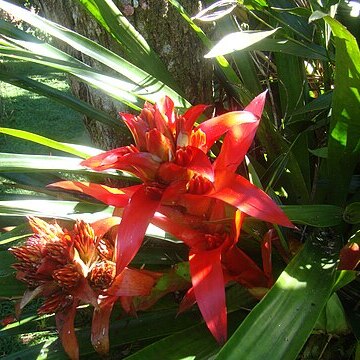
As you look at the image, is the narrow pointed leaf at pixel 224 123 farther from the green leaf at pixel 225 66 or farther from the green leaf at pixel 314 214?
the green leaf at pixel 225 66

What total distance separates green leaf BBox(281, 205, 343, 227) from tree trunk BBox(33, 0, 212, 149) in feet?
2.03

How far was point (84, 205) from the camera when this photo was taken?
1.20m

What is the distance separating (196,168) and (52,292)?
342mm

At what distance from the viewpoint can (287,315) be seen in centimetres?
89

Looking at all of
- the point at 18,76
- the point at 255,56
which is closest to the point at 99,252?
the point at 18,76

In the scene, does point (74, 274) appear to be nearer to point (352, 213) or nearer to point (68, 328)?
point (68, 328)

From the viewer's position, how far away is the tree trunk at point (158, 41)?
5.22 ft

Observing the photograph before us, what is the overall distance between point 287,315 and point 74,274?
35cm

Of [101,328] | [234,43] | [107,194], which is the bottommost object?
[101,328]

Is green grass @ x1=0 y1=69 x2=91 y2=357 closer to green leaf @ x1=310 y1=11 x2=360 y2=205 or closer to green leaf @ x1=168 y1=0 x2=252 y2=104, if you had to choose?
green leaf @ x1=168 y1=0 x2=252 y2=104

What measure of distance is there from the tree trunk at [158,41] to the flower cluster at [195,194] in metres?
0.58

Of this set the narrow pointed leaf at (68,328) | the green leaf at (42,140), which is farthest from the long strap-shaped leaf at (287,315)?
the green leaf at (42,140)

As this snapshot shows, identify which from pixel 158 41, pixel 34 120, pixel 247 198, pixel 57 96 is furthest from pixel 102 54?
pixel 34 120

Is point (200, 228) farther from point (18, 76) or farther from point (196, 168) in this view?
point (18, 76)
